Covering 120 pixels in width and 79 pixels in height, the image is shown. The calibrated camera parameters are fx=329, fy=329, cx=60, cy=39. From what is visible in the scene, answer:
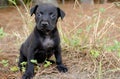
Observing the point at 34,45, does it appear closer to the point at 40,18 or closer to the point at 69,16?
the point at 40,18

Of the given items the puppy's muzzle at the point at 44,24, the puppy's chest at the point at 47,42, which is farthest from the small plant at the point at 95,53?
the puppy's muzzle at the point at 44,24

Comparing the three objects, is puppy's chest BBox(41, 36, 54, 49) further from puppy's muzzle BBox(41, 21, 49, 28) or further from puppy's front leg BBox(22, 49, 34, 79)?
puppy's muzzle BBox(41, 21, 49, 28)

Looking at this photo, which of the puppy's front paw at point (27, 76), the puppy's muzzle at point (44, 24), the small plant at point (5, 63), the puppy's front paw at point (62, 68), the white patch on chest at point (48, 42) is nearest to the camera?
the puppy's muzzle at point (44, 24)

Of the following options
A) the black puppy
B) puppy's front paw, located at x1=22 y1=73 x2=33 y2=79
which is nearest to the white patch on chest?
the black puppy

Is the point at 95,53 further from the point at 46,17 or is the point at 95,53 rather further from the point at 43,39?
the point at 46,17

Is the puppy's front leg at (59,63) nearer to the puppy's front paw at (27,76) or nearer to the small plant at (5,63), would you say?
the puppy's front paw at (27,76)

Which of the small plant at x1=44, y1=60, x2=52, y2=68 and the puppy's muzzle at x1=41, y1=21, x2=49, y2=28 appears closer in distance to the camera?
the puppy's muzzle at x1=41, y1=21, x2=49, y2=28

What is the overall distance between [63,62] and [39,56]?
490 mm

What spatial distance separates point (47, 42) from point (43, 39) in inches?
2.6

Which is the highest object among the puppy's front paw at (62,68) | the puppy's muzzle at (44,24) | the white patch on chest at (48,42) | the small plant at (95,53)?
the puppy's muzzle at (44,24)

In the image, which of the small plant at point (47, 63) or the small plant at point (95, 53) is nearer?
the small plant at point (47, 63)

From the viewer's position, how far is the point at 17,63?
459 cm

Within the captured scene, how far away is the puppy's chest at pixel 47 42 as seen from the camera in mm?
4074

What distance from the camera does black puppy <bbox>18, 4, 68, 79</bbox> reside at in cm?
388
